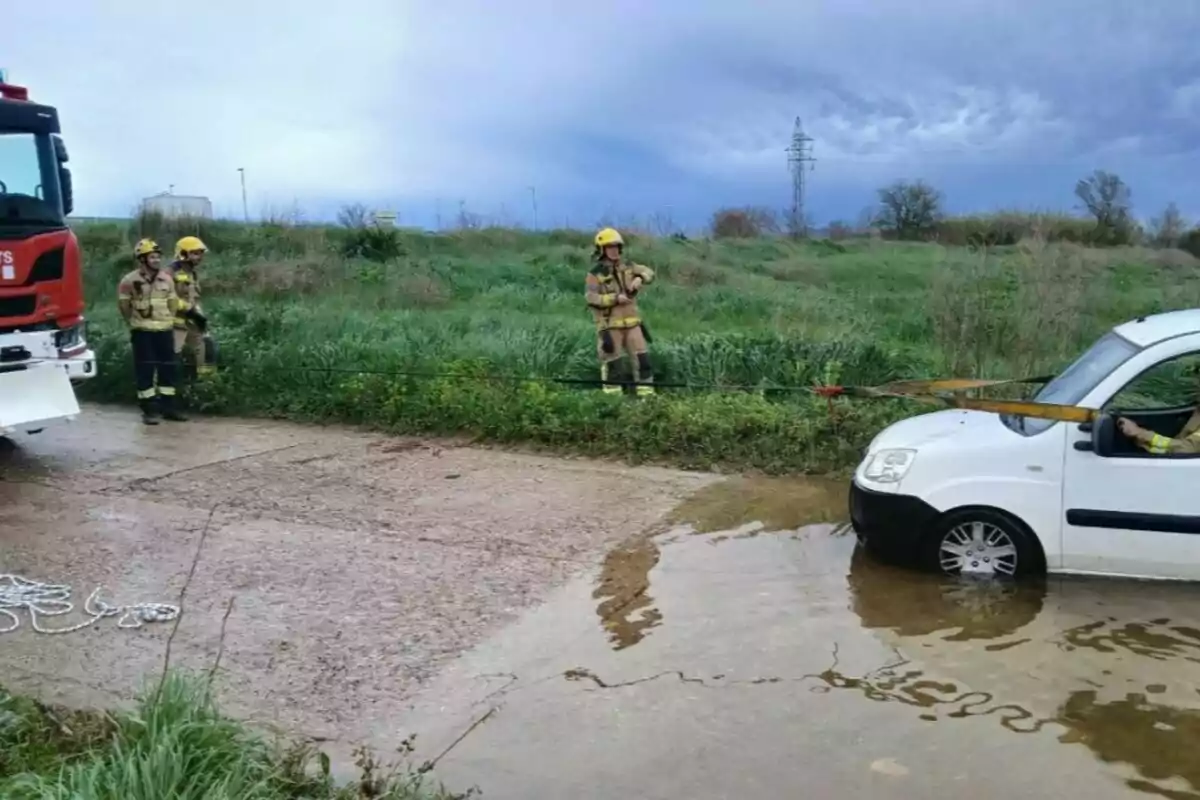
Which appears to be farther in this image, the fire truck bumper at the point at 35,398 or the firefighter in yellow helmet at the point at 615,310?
the firefighter in yellow helmet at the point at 615,310

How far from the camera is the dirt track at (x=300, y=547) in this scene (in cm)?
498

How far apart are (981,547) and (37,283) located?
7.79 m

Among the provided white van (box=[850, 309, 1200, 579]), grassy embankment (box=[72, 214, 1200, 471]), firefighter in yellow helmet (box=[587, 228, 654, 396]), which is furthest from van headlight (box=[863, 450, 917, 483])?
firefighter in yellow helmet (box=[587, 228, 654, 396])

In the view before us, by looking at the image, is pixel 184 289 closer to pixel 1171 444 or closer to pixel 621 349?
pixel 621 349

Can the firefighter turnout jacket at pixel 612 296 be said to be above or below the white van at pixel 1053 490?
above

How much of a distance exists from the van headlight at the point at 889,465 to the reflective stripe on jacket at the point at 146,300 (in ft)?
26.1

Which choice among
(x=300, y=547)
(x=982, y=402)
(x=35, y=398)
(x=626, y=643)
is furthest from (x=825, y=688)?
(x=35, y=398)

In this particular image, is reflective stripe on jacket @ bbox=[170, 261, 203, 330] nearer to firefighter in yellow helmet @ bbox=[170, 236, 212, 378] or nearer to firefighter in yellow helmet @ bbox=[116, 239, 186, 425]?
firefighter in yellow helmet @ bbox=[170, 236, 212, 378]

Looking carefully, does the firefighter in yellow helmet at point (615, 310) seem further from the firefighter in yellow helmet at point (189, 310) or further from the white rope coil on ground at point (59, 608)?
the white rope coil on ground at point (59, 608)

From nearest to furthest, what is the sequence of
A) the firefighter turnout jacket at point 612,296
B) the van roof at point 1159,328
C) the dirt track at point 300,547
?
the dirt track at point 300,547 → the van roof at point 1159,328 → the firefighter turnout jacket at point 612,296

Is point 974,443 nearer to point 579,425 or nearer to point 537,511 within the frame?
point 537,511

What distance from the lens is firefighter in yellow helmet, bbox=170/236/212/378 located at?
1180cm

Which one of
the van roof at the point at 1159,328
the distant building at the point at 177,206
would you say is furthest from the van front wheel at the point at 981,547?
the distant building at the point at 177,206

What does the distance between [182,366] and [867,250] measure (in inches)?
1086
